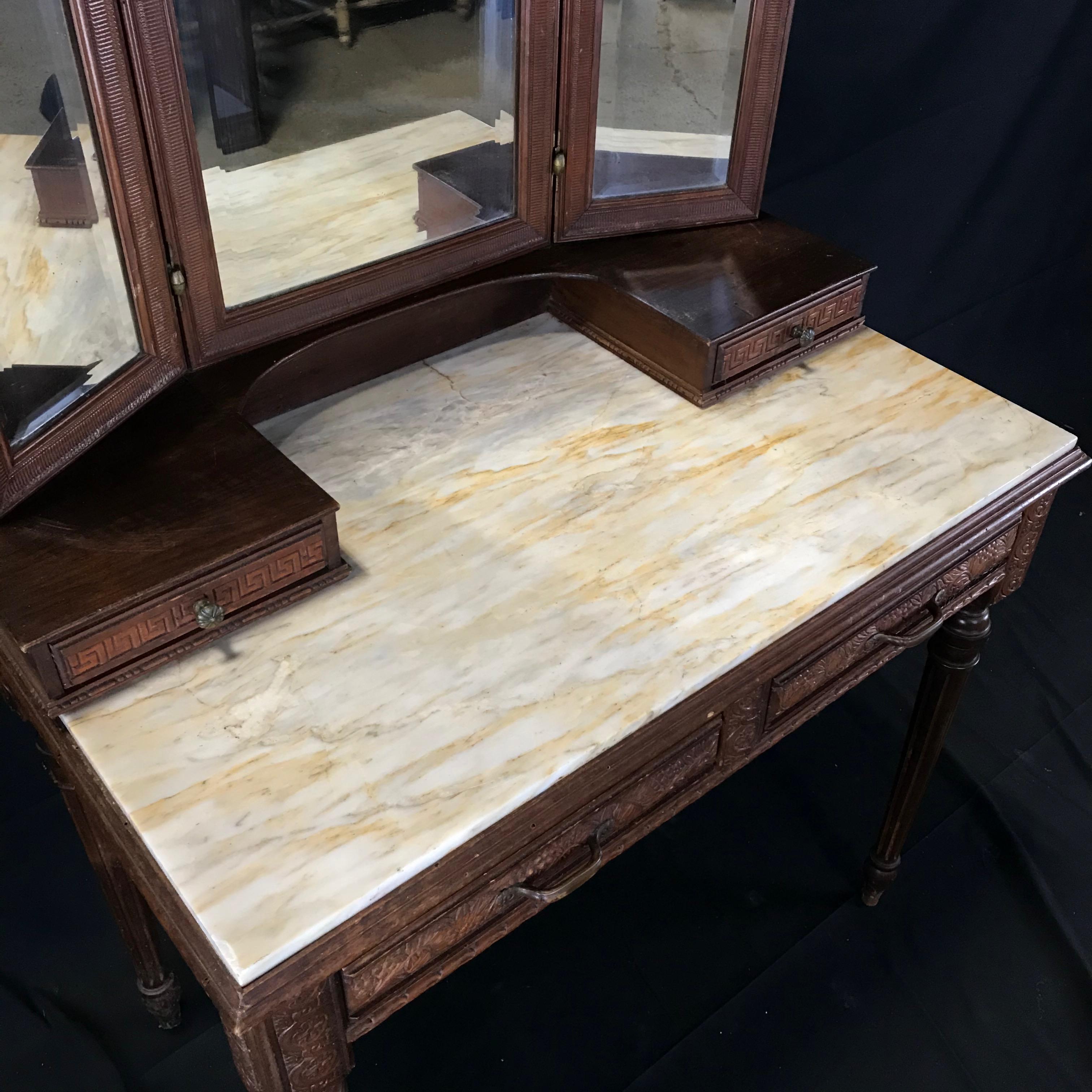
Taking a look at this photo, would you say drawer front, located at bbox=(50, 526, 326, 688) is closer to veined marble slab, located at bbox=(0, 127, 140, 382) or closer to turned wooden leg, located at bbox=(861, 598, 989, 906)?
veined marble slab, located at bbox=(0, 127, 140, 382)

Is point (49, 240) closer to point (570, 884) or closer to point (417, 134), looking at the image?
point (417, 134)

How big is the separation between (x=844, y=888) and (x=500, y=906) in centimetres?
86

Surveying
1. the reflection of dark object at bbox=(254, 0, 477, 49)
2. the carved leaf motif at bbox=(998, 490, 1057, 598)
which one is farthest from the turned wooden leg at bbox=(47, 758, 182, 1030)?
the carved leaf motif at bbox=(998, 490, 1057, 598)

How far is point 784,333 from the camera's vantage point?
126 centimetres

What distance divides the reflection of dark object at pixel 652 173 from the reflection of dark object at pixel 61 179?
21.3 inches

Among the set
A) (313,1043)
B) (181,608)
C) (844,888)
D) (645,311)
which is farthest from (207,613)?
(844,888)

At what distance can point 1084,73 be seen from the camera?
202 cm

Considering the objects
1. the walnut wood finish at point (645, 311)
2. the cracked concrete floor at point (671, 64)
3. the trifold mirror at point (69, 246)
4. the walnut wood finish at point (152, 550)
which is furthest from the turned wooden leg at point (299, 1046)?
the cracked concrete floor at point (671, 64)

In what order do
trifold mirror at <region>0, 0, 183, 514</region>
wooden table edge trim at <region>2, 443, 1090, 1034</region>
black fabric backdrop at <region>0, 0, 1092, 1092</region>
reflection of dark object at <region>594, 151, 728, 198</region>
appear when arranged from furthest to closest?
1. black fabric backdrop at <region>0, 0, 1092, 1092</region>
2. reflection of dark object at <region>594, 151, 728, 198</region>
3. trifold mirror at <region>0, 0, 183, 514</region>
4. wooden table edge trim at <region>2, 443, 1090, 1034</region>

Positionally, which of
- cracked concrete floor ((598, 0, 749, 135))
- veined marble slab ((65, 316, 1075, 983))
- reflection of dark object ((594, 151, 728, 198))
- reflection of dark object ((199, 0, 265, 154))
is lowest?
veined marble slab ((65, 316, 1075, 983))

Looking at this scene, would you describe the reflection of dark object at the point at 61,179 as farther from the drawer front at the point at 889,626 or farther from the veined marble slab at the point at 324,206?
the drawer front at the point at 889,626

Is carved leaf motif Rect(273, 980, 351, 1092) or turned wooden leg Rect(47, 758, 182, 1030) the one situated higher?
carved leaf motif Rect(273, 980, 351, 1092)

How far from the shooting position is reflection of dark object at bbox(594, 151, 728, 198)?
51.2 inches

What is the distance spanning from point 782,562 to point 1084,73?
1.42 metres
